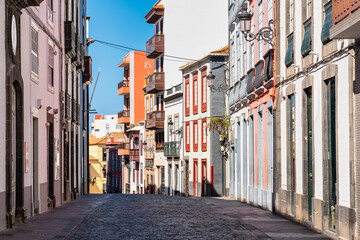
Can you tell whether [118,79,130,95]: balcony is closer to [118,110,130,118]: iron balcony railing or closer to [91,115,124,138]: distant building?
[118,110,130,118]: iron balcony railing

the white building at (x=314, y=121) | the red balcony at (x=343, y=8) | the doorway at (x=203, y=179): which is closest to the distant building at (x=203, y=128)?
the doorway at (x=203, y=179)

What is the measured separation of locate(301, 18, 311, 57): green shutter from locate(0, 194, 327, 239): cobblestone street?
13.4 ft

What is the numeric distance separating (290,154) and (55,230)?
6.96 metres

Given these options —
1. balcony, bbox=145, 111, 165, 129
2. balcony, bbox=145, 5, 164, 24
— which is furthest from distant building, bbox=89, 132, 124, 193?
balcony, bbox=145, 111, 165, 129

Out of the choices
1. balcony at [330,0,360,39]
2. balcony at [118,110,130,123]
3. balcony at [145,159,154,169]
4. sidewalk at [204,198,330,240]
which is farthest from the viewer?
balcony at [118,110,130,123]

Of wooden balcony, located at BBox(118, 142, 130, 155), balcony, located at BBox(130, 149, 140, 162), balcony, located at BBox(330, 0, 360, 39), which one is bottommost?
balcony, located at BBox(130, 149, 140, 162)

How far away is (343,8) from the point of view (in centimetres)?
1270

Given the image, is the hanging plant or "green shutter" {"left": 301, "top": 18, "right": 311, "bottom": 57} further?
the hanging plant

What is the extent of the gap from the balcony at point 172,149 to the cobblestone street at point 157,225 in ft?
88.6

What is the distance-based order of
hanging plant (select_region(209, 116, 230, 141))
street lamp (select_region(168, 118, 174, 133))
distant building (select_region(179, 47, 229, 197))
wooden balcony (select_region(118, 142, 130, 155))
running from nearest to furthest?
1. hanging plant (select_region(209, 116, 230, 141))
2. distant building (select_region(179, 47, 229, 197))
3. street lamp (select_region(168, 118, 174, 133))
4. wooden balcony (select_region(118, 142, 130, 155))

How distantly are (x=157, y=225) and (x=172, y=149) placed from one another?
34471 mm

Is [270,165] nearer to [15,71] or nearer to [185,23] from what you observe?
[15,71]

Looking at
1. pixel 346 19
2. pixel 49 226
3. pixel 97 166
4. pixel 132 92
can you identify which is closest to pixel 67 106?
pixel 49 226

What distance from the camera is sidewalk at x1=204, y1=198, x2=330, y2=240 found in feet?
50.5
